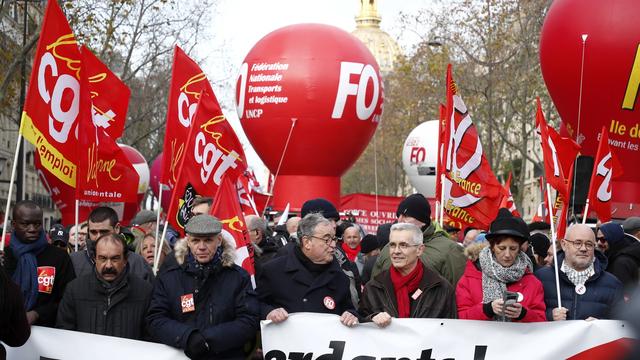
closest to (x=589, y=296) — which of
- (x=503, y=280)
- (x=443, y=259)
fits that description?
(x=503, y=280)

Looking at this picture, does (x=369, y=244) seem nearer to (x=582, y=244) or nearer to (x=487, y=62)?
(x=582, y=244)

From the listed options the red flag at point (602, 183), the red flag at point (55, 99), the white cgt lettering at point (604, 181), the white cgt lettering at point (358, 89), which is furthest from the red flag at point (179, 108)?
the white cgt lettering at point (358, 89)

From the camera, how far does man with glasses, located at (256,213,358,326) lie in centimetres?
786

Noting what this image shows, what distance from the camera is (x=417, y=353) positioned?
767 centimetres

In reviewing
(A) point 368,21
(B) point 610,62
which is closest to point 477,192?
(B) point 610,62

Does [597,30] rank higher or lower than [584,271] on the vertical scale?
higher

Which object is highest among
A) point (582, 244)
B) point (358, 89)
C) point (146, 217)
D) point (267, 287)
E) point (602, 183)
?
point (358, 89)

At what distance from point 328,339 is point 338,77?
18.9 metres

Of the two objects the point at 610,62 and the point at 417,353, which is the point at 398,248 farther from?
the point at 610,62

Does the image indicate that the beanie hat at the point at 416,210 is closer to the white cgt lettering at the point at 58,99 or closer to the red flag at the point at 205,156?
the red flag at the point at 205,156

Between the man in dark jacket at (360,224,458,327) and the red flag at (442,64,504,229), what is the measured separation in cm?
485

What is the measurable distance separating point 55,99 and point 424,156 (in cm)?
2658

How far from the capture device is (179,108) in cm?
1166

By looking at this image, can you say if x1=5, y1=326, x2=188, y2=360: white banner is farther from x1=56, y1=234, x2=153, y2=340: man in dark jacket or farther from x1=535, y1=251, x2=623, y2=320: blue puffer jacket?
x1=535, y1=251, x2=623, y2=320: blue puffer jacket
